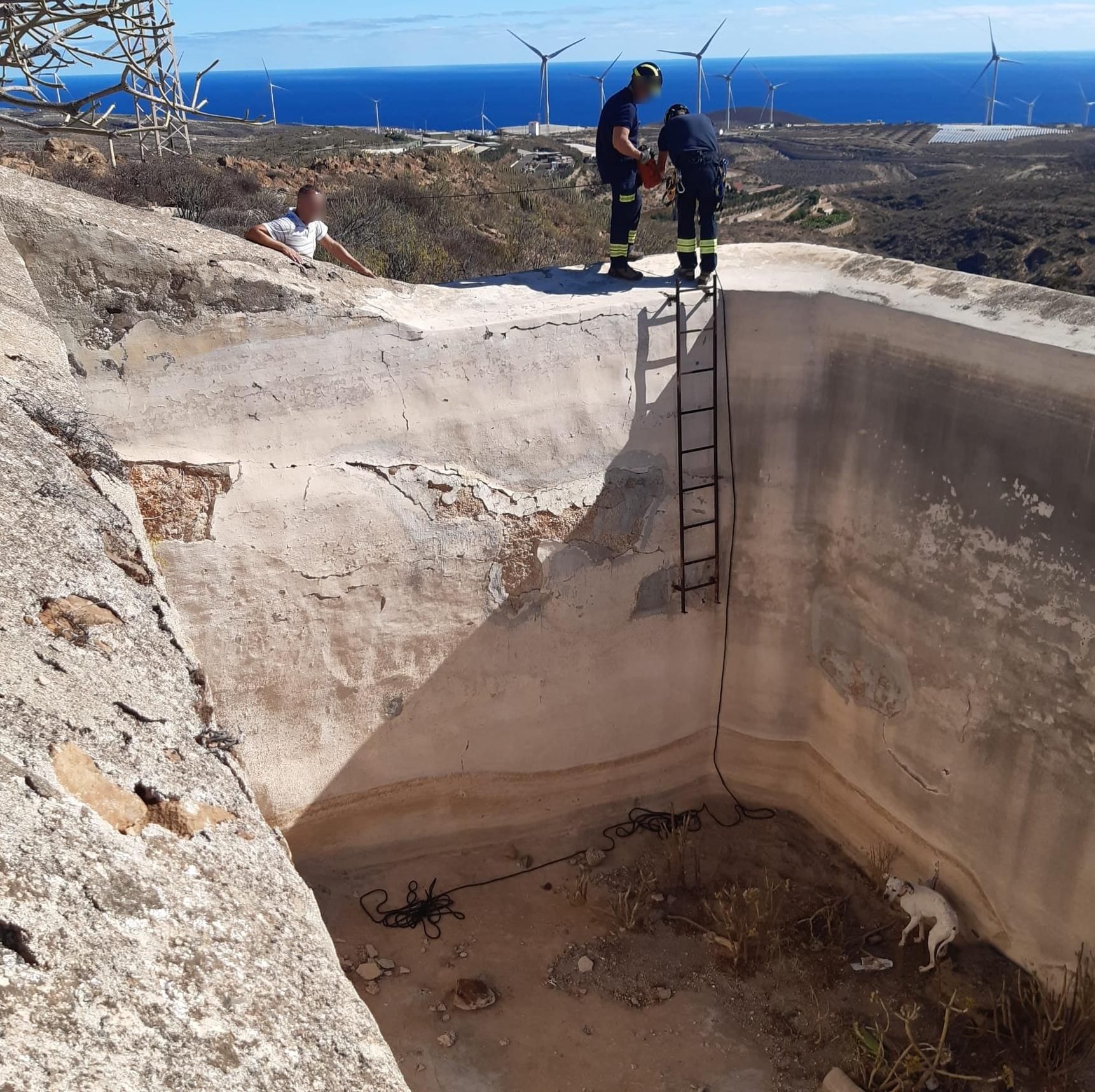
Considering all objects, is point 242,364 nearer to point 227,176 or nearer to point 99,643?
point 99,643

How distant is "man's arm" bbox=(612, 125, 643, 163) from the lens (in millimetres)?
5566

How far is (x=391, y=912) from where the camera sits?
536 cm

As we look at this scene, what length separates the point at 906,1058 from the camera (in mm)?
4480

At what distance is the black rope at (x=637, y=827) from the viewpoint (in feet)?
17.6

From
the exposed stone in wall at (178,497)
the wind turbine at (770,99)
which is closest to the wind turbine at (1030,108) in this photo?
the wind turbine at (770,99)

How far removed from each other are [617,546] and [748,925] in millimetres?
2072

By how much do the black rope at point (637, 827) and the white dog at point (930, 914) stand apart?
1.07 m

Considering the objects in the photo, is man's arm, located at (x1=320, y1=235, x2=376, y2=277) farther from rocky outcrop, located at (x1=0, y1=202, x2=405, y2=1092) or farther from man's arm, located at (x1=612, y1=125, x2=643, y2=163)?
rocky outcrop, located at (x1=0, y1=202, x2=405, y2=1092)

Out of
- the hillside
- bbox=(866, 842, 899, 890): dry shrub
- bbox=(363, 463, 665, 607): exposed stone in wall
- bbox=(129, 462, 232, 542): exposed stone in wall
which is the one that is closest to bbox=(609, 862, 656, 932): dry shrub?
bbox=(866, 842, 899, 890): dry shrub

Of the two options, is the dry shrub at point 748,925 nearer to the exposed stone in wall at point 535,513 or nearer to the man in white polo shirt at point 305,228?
the exposed stone in wall at point 535,513

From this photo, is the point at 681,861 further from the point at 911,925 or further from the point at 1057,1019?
the point at 1057,1019

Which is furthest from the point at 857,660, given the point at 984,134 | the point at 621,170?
the point at 984,134

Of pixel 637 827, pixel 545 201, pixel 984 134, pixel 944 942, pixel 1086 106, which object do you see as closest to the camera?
pixel 944 942

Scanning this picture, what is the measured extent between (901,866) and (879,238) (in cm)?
2517
